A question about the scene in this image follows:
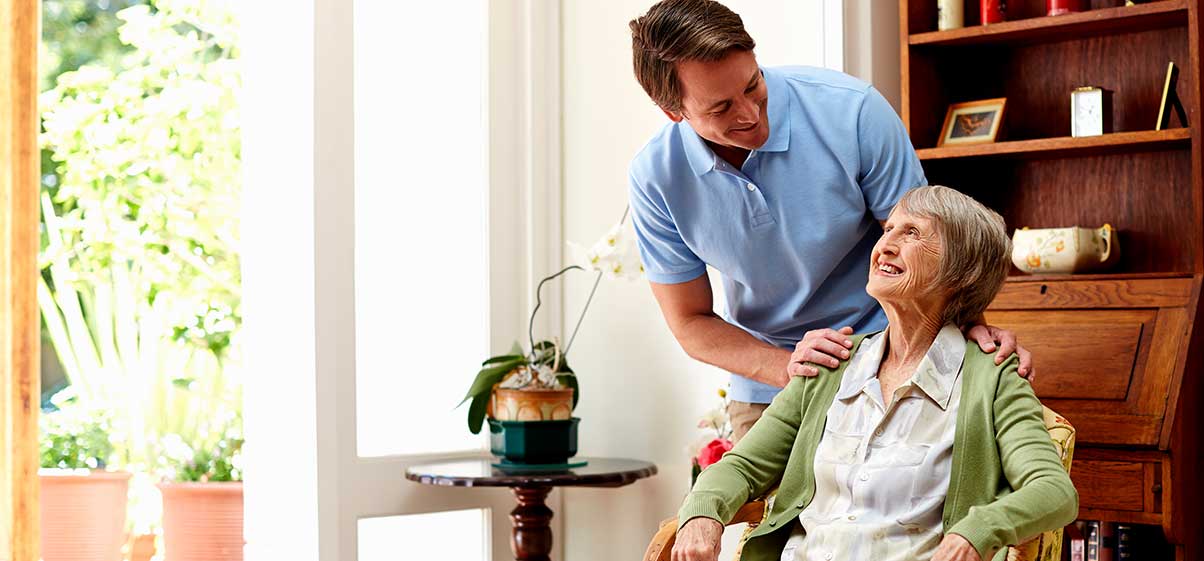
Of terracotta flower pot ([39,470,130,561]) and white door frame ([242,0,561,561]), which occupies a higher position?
white door frame ([242,0,561,561])

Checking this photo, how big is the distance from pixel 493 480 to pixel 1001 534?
165 centimetres

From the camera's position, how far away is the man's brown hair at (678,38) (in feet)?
6.09

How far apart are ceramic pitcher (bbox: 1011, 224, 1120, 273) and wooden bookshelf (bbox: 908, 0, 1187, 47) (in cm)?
45

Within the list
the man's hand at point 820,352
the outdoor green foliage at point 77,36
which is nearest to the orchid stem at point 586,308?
the man's hand at point 820,352

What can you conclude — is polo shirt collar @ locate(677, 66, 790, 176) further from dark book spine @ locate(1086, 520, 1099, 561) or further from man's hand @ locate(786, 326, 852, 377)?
dark book spine @ locate(1086, 520, 1099, 561)

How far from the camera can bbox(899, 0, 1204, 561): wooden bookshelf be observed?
251 centimetres

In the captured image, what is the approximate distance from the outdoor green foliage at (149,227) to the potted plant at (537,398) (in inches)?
68.5

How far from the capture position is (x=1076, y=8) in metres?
2.88

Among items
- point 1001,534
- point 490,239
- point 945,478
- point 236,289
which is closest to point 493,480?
point 490,239

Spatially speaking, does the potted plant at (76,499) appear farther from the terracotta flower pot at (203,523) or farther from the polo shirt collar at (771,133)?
the polo shirt collar at (771,133)


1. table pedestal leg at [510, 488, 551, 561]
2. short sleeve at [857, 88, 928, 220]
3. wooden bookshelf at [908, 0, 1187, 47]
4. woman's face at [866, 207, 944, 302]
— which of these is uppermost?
wooden bookshelf at [908, 0, 1187, 47]

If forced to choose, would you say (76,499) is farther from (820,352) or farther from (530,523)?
(820,352)

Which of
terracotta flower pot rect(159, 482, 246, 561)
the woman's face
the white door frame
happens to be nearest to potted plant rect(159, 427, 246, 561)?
terracotta flower pot rect(159, 482, 246, 561)

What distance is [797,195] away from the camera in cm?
209
